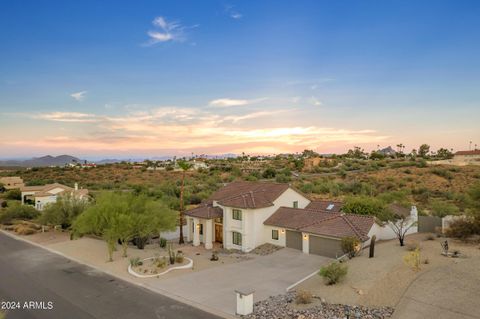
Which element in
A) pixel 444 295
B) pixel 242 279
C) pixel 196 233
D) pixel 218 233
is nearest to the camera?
pixel 444 295

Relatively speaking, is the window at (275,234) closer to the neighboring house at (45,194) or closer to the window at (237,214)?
the window at (237,214)

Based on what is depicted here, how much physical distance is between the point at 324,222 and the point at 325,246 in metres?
2.19

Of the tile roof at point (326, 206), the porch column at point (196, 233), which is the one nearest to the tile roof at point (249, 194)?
the porch column at point (196, 233)

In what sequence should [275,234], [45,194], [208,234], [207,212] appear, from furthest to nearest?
1. [45,194]
2. [207,212]
3. [208,234]
4. [275,234]

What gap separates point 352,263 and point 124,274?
14573 millimetres

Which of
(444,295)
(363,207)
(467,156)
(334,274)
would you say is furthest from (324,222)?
(467,156)

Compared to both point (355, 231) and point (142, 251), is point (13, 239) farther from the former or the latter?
point (355, 231)

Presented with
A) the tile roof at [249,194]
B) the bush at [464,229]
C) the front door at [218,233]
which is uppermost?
the tile roof at [249,194]

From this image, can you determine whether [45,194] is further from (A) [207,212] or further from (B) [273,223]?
(B) [273,223]

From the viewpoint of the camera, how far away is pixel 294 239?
28078mm

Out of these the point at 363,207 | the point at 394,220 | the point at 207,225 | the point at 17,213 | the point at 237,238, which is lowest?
the point at 17,213

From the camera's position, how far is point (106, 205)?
88.9 feet

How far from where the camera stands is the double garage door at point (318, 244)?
25.1 meters

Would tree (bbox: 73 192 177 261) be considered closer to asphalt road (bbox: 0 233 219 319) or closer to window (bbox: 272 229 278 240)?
asphalt road (bbox: 0 233 219 319)
